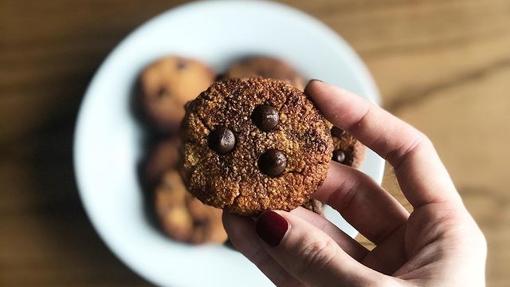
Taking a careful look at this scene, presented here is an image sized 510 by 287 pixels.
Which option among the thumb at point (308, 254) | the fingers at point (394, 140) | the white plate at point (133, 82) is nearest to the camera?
the thumb at point (308, 254)

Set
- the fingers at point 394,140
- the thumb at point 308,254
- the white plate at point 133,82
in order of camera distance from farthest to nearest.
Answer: the white plate at point 133,82, the fingers at point 394,140, the thumb at point 308,254

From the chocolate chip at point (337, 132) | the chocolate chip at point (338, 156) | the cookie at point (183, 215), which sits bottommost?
the cookie at point (183, 215)

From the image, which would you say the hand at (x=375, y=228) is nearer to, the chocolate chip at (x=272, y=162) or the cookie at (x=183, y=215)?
the chocolate chip at (x=272, y=162)

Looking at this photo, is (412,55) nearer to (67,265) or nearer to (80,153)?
(80,153)

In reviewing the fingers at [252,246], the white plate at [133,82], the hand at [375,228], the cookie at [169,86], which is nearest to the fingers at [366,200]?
the hand at [375,228]

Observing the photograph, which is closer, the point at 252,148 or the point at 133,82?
the point at 252,148

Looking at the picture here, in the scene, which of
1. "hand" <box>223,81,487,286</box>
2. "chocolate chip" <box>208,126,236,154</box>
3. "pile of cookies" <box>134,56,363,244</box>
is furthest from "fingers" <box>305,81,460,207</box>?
"pile of cookies" <box>134,56,363,244</box>

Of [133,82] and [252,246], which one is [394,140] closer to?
[252,246]

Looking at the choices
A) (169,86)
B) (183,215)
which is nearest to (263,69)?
(169,86)
